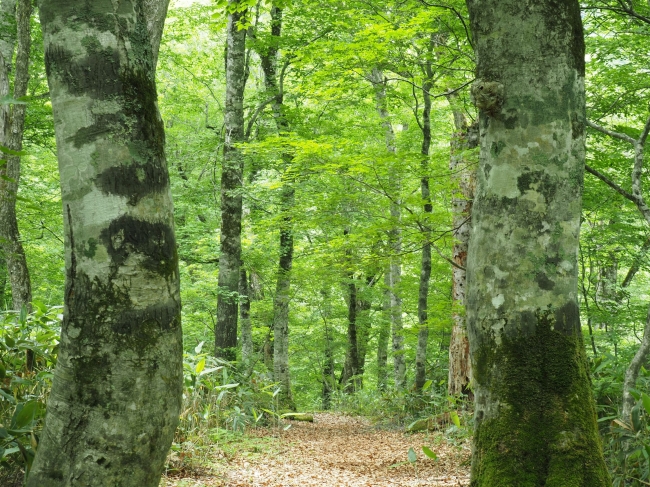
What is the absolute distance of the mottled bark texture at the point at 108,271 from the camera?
66.4 inches

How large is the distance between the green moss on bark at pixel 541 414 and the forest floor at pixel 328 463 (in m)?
1.10

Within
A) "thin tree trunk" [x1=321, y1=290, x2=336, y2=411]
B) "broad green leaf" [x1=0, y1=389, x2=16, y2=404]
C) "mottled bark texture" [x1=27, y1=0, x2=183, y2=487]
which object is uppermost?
"mottled bark texture" [x1=27, y1=0, x2=183, y2=487]

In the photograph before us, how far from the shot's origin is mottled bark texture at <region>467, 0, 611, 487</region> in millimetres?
2240

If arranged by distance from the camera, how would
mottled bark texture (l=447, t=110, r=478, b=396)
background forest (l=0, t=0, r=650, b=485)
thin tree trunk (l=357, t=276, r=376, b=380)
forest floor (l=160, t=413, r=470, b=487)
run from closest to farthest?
forest floor (l=160, t=413, r=470, b=487) < background forest (l=0, t=0, r=650, b=485) < mottled bark texture (l=447, t=110, r=478, b=396) < thin tree trunk (l=357, t=276, r=376, b=380)

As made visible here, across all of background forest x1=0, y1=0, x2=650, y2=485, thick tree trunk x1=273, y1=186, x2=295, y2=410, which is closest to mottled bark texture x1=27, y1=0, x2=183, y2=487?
background forest x1=0, y1=0, x2=650, y2=485

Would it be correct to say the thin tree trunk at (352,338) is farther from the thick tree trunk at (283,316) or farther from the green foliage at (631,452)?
the green foliage at (631,452)

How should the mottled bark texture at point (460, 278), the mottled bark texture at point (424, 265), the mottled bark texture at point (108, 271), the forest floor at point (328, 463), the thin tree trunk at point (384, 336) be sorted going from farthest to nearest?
the thin tree trunk at point (384, 336)
the mottled bark texture at point (424, 265)
the mottled bark texture at point (460, 278)
the forest floor at point (328, 463)
the mottled bark texture at point (108, 271)

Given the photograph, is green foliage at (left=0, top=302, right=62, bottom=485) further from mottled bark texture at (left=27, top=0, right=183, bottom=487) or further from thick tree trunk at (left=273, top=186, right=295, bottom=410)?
thick tree trunk at (left=273, top=186, right=295, bottom=410)

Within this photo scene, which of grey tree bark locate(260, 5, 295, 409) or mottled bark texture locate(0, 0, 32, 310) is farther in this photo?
grey tree bark locate(260, 5, 295, 409)

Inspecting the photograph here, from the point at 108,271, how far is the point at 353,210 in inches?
254

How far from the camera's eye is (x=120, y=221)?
1.74m

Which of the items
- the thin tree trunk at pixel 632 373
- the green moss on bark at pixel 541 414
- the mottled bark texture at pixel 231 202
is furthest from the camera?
the mottled bark texture at pixel 231 202

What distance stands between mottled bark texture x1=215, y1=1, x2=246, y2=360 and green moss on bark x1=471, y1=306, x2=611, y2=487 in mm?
6342

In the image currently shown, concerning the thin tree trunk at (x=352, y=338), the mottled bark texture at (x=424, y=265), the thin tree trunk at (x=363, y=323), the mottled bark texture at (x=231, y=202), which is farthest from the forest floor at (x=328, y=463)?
the thin tree trunk at (x=363, y=323)
